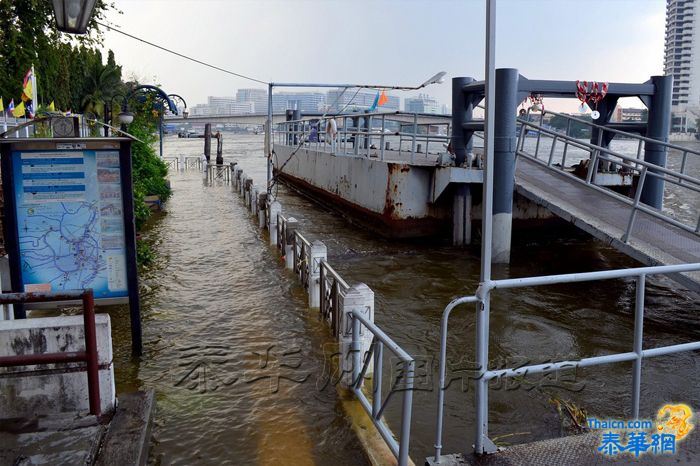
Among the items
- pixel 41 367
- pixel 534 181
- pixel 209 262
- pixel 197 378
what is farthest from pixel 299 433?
pixel 534 181

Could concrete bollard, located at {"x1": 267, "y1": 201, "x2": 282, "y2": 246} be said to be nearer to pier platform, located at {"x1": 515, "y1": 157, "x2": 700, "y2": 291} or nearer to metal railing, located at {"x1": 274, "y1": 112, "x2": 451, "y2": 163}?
metal railing, located at {"x1": 274, "y1": 112, "x2": 451, "y2": 163}

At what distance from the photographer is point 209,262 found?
11.2 metres

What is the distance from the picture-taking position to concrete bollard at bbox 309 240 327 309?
316 inches

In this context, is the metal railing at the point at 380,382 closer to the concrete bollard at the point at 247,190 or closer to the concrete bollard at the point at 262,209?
the concrete bollard at the point at 262,209

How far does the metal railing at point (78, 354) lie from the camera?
12.8 ft

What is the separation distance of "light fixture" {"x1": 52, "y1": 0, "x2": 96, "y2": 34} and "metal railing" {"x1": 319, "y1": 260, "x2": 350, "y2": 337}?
3534 mm

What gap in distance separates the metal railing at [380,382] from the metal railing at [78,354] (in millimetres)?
2021

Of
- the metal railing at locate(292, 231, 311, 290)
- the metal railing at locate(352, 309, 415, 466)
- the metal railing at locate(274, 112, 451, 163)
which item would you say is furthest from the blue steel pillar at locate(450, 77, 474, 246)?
the metal railing at locate(352, 309, 415, 466)

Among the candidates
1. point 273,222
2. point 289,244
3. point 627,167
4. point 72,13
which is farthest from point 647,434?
point 273,222

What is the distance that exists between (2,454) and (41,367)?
27.7 inches

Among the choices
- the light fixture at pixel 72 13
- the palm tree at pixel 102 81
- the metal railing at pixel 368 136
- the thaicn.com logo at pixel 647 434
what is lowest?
the thaicn.com logo at pixel 647 434

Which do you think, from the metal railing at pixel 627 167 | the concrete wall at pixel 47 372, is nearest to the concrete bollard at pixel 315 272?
the concrete wall at pixel 47 372

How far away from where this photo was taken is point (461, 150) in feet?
43.9

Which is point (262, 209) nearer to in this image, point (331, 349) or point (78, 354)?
point (331, 349)
